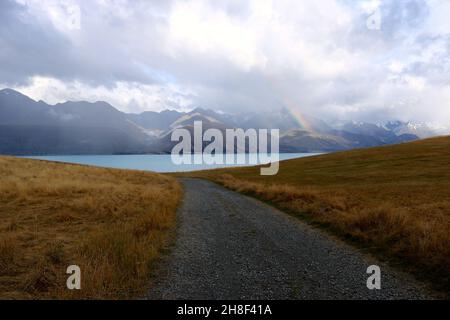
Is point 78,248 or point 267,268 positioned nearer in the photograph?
point 267,268

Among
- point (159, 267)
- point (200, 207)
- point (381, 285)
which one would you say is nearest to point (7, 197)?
point (200, 207)

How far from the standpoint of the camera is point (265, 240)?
1153 centimetres

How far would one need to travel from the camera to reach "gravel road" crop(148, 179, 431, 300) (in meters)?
6.65

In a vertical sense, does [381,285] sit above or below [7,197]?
below

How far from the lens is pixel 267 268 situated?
8289 millimetres

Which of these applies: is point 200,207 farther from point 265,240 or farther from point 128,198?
point 265,240

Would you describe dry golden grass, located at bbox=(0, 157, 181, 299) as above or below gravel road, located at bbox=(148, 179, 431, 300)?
above

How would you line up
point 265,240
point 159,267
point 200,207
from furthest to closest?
point 200,207 → point 265,240 → point 159,267

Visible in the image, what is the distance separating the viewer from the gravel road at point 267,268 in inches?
262

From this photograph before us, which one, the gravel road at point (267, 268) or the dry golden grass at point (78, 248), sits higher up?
the dry golden grass at point (78, 248)

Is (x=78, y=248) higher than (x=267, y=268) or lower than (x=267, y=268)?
higher

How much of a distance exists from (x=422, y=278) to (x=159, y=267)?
7.26 m
